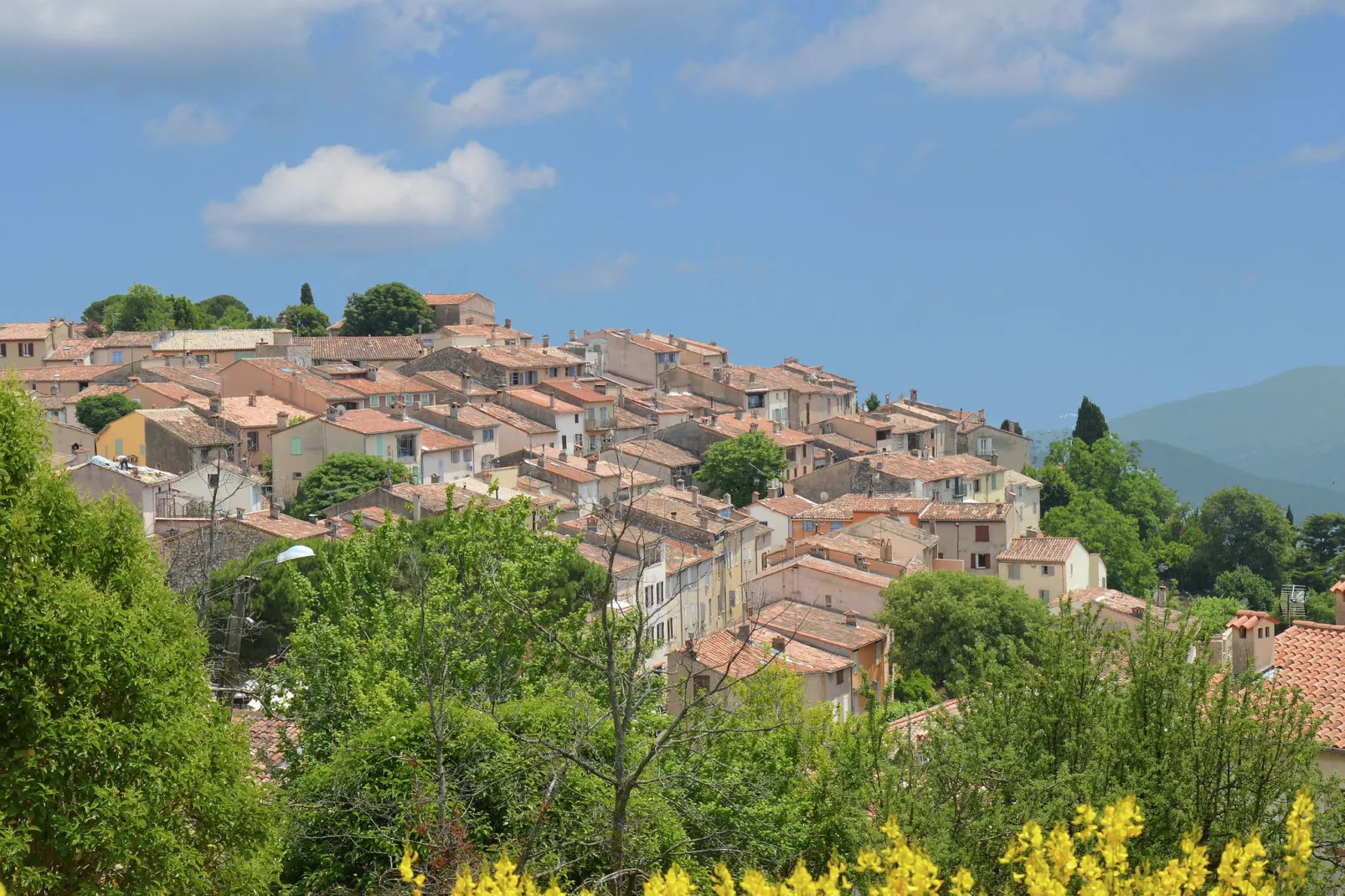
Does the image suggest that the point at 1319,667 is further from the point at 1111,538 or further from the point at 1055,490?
the point at 1055,490

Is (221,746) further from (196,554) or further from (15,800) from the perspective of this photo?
(196,554)

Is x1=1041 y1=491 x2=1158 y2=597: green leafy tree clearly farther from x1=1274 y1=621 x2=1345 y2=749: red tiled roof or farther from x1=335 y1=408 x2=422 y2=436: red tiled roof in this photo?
x1=1274 y1=621 x2=1345 y2=749: red tiled roof

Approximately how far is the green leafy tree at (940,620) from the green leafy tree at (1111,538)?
29.2 meters

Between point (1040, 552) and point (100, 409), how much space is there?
44499mm

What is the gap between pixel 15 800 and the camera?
11469mm

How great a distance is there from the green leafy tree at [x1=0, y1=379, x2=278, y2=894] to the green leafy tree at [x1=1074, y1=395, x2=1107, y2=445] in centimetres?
9876

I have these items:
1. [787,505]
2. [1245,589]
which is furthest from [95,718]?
[1245,589]

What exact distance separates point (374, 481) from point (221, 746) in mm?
51326

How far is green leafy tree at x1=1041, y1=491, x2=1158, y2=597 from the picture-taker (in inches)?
3201

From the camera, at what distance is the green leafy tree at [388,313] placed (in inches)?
4205

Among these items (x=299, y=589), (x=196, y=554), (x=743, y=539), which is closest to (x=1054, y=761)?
(x=299, y=589)

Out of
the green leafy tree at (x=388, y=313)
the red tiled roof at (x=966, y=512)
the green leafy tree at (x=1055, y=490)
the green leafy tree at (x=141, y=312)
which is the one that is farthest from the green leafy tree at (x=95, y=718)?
the green leafy tree at (x=141, y=312)

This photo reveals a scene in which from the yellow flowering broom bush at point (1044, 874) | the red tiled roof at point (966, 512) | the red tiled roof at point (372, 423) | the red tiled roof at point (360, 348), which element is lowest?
the red tiled roof at point (966, 512)

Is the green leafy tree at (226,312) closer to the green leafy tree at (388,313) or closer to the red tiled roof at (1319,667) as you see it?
the green leafy tree at (388,313)
